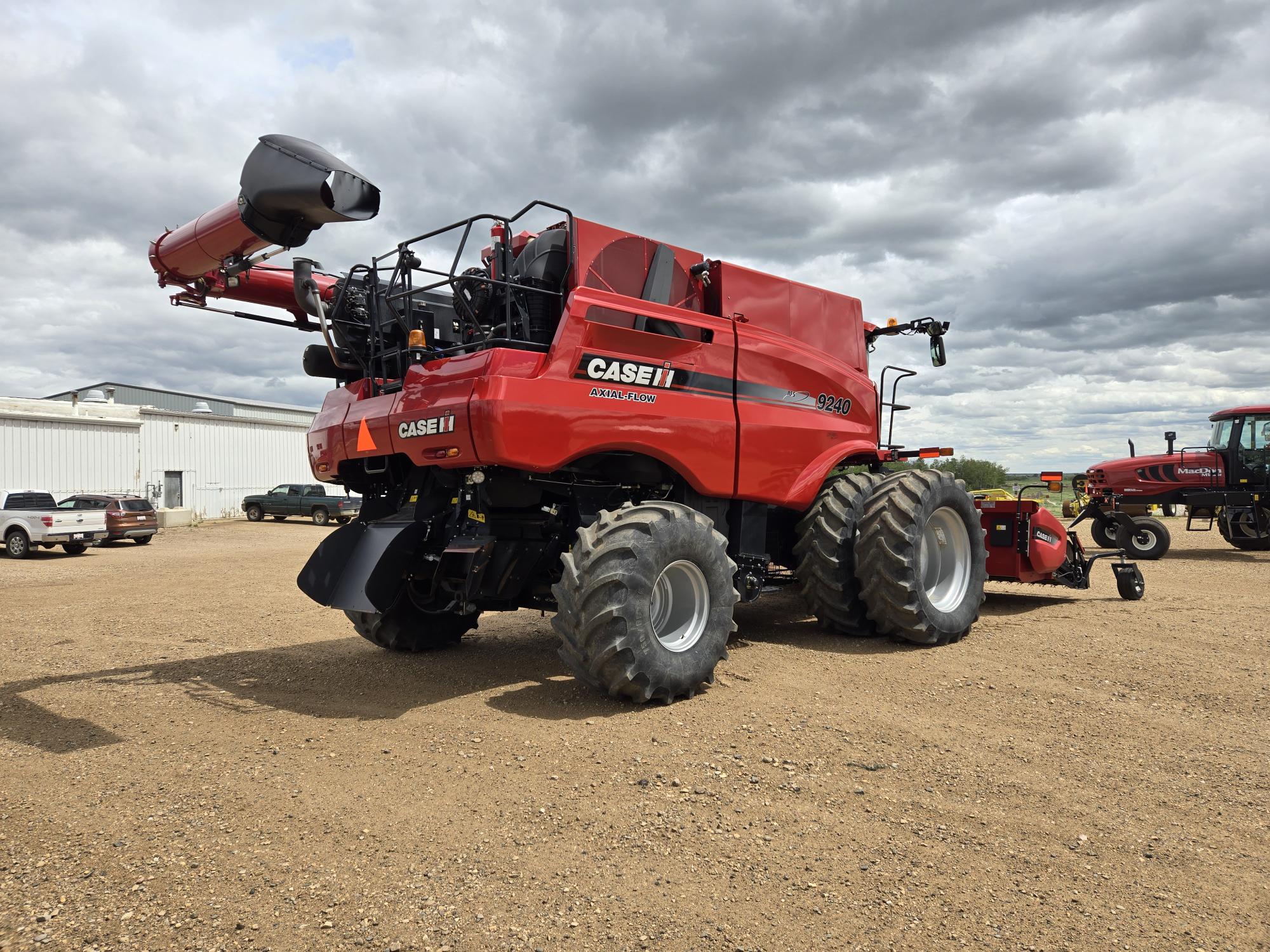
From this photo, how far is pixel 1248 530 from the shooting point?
55.4ft

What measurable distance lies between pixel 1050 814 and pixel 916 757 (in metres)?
0.80

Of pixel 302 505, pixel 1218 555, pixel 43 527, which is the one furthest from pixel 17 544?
pixel 1218 555

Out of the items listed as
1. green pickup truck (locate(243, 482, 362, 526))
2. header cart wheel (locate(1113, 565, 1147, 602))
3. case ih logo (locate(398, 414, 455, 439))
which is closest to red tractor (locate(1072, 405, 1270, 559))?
header cart wheel (locate(1113, 565, 1147, 602))

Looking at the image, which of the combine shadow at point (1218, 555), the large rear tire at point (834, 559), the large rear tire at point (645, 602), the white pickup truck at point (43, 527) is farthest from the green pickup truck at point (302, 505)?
the large rear tire at point (645, 602)

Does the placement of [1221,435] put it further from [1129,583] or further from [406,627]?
[406,627]

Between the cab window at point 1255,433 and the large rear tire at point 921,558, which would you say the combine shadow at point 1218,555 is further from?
the large rear tire at point 921,558

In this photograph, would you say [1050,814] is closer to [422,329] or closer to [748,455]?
[748,455]

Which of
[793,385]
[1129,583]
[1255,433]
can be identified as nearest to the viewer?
[793,385]

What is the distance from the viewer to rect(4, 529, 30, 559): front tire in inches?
789

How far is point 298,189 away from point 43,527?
19.4 metres

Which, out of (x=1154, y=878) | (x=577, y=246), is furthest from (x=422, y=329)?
(x=1154, y=878)

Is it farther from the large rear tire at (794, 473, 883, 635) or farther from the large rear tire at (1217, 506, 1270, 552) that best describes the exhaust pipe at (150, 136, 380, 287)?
the large rear tire at (1217, 506, 1270, 552)

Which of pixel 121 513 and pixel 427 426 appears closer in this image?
pixel 427 426

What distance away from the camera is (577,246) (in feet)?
19.7
